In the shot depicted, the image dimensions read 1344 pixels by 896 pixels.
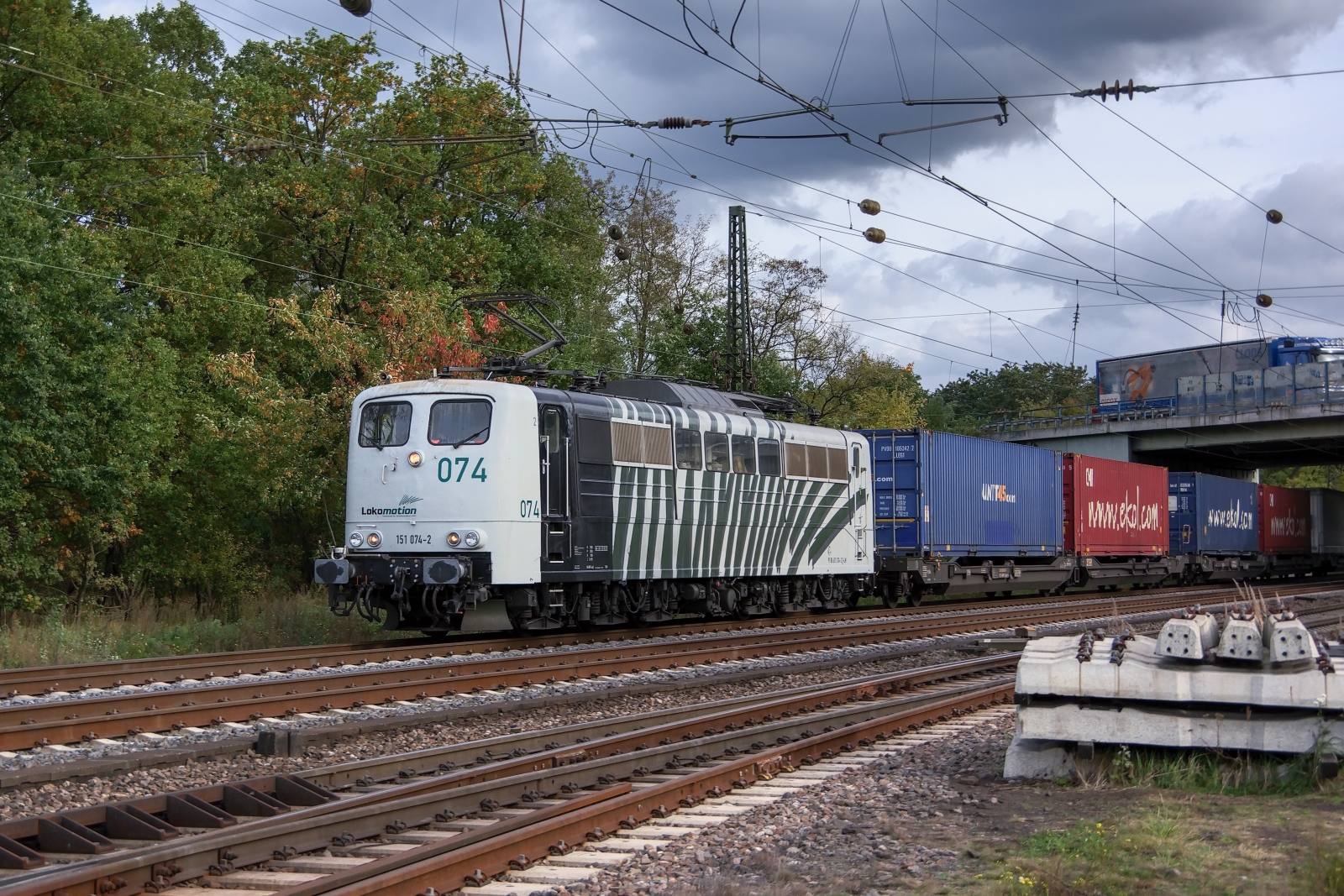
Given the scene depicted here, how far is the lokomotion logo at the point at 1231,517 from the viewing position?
1603 inches

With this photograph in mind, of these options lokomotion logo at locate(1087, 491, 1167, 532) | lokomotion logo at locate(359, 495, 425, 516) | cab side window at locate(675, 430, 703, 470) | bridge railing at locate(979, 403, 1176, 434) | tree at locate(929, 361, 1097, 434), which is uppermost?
tree at locate(929, 361, 1097, 434)

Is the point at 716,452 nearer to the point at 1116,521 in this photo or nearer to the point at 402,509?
the point at 402,509

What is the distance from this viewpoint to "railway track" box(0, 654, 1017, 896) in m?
5.83

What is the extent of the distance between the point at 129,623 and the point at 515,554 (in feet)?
22.1

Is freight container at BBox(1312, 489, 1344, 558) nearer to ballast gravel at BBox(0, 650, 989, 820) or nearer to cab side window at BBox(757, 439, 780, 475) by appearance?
cab side window at BBox(757, 439, 780, 475)

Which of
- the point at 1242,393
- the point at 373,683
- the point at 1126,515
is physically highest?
the point at 1242,393

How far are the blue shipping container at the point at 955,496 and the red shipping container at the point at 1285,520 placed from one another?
18.7 metres

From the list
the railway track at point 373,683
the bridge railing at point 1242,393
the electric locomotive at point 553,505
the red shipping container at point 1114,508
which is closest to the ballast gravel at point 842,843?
the railway track at point 373,683

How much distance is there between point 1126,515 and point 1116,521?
2.91 ft

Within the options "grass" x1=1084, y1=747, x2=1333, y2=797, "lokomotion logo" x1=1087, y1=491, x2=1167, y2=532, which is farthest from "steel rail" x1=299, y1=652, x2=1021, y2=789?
"lokomotion logo" x1=1087, y1=491, x2=1167, y2=532

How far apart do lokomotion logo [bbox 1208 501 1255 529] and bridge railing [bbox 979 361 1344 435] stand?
24.4 feet

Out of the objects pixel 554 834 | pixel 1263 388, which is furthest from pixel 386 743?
pixel 1263 388

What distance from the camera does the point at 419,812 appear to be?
7176mm

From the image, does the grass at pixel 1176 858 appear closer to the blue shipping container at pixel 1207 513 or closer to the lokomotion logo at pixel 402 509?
the lokomotion logo at pixel 402 509
